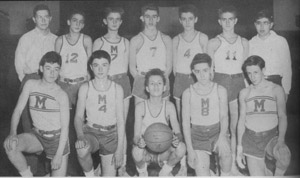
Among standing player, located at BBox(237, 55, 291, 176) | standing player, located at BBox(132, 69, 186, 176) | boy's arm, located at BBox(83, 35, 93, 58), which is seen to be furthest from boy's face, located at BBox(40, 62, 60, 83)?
standing player, located at BBox(237, 55, 291, 176)

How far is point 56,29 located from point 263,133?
1.56 meters

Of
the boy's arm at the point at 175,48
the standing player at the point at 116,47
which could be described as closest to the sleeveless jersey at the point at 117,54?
the standing player at the point at 116,47

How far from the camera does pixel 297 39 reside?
94.6 inches

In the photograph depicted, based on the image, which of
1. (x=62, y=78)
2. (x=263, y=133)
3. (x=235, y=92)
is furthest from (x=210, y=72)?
(x=62, y=78)

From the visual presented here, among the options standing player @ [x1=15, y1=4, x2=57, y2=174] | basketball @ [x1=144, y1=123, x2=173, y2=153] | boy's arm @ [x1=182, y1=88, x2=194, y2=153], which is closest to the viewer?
basketball @ [x1=144, y1=123, x2=173, y2=153]

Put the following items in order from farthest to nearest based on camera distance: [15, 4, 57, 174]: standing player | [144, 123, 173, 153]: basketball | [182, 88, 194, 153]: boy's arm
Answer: [15, 4, 57, 174]: standing player → [182, 88, 194, 153]: boy's arm → [144, 123, 173, 153]: basketball

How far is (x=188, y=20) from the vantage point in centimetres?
247

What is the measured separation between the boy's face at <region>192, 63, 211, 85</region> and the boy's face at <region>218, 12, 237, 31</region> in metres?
0.31

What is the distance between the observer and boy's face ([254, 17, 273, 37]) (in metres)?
2.45

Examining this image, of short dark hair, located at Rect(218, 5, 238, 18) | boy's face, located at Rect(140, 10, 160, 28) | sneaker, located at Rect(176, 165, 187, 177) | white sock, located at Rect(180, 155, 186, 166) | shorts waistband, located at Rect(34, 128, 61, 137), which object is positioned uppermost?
short dark hair, located at Rect(218, 5, 238, 18)

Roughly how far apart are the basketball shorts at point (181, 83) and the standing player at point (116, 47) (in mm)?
323

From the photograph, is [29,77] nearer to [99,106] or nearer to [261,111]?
[99,106]

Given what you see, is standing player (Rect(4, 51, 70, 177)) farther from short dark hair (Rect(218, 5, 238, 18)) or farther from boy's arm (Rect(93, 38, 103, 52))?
short dark hair (Rect(218, 5, 238, 18))

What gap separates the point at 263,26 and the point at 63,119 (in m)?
1.49
